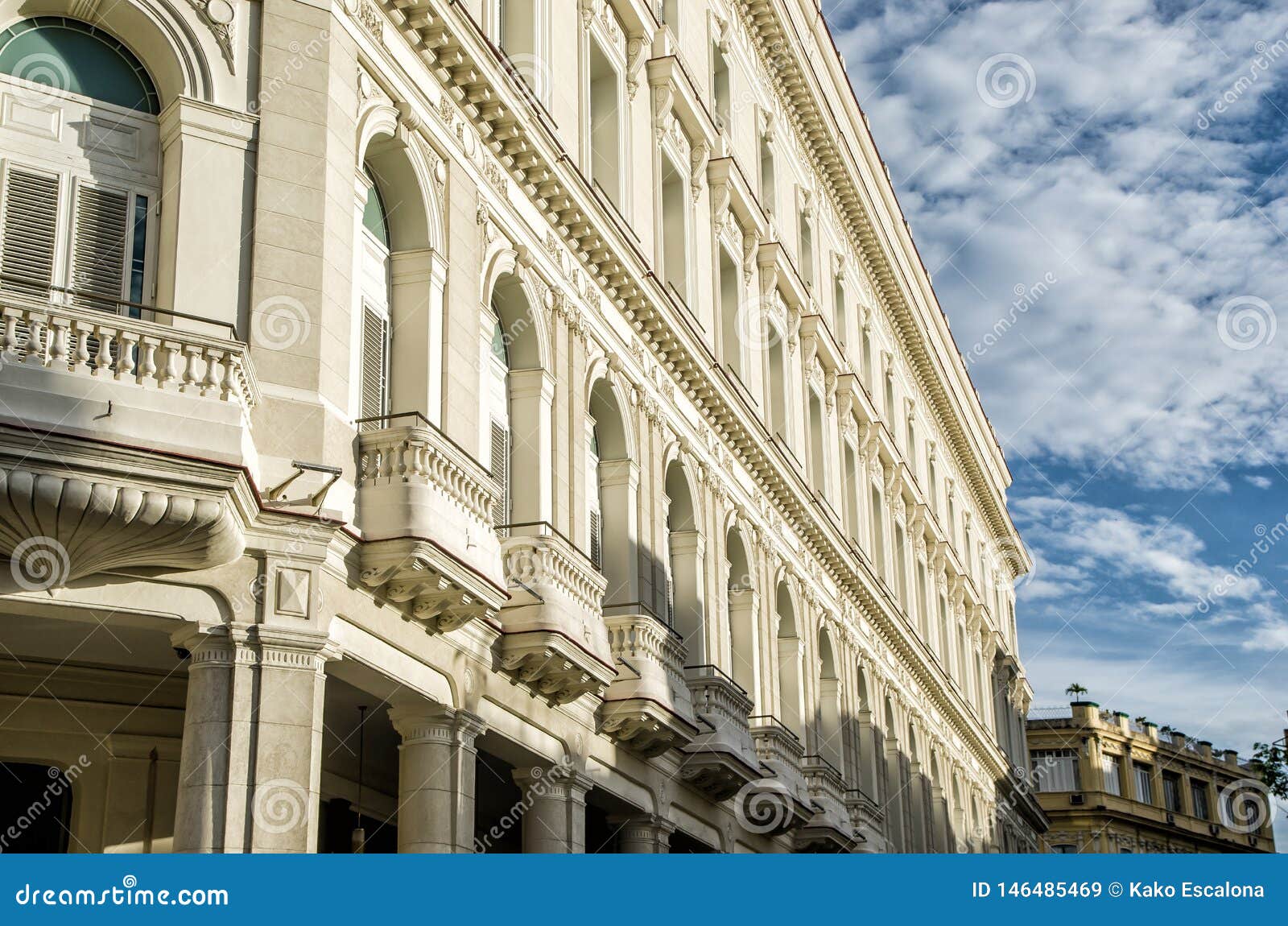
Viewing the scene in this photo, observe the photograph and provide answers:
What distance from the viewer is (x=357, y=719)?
65.0ft

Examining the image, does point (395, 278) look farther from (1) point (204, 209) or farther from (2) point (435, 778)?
(2) point (435, 778)

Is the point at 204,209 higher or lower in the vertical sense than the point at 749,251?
→ lower

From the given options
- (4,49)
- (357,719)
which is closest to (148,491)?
(4,49)

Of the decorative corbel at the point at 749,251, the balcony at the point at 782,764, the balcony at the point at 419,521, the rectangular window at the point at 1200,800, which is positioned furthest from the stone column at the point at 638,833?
the rectangular window at the point at 1200,800

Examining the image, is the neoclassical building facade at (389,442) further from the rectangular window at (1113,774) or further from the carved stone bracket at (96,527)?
the rectangular window at (1113,774)

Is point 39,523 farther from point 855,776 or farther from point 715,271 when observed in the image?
point 855,776

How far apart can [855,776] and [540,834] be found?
732 inches

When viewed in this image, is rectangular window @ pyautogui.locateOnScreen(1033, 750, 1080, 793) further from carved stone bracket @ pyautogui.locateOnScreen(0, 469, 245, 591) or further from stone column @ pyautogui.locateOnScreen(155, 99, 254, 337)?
carved stone bracket @ pyautogui.locateOnScreen(0, 469, 245, 591)

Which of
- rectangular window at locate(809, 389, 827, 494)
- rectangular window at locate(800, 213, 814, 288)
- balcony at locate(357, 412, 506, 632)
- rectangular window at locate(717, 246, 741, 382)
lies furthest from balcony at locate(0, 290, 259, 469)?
rectangular window at locate(800, 213, 814, 288)

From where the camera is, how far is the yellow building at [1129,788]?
8725 cm

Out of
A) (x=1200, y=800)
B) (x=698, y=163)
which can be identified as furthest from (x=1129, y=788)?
(x=698, y=163)

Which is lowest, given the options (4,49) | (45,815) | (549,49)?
(45,815)

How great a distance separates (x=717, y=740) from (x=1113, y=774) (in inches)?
2753

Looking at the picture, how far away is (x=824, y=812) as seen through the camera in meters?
32.6
